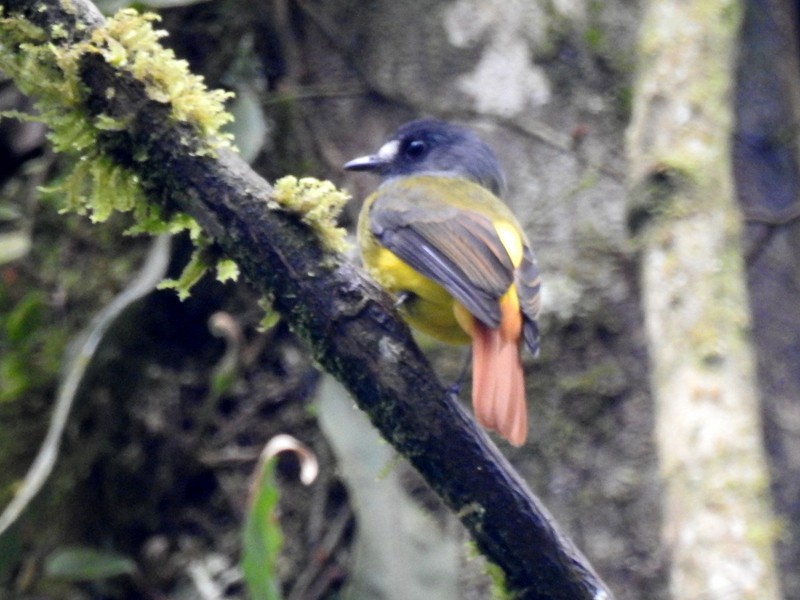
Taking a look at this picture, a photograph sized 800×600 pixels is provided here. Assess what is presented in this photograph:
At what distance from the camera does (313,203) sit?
73.5 inches

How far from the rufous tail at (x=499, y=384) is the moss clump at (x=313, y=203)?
487 millimetres

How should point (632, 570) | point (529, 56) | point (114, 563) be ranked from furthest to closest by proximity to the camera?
point (529, 56) → point (114, 563) → point (632, 570)

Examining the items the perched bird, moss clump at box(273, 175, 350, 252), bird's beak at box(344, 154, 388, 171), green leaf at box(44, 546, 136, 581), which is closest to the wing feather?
the perched bird

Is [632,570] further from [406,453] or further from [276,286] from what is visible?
[276,286]

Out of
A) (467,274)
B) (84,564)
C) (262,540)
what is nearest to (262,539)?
(262,540)

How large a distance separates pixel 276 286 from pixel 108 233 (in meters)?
2.09

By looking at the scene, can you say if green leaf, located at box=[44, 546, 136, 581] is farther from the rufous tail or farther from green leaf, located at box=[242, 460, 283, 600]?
the rufous tail

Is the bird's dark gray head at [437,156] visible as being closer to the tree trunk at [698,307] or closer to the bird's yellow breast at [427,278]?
the bird's yellow breast at [427,278]

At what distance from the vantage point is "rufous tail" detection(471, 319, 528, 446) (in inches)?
85.7

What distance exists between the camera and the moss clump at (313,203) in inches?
73.5

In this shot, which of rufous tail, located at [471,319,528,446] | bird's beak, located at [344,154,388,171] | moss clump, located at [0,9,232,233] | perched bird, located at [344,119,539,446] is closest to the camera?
moss clump, located at [0,9,232,233]

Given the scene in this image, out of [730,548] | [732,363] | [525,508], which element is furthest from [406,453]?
[732,363]

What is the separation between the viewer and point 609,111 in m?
3.62

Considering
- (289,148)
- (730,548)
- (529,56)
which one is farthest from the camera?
(289,148)
